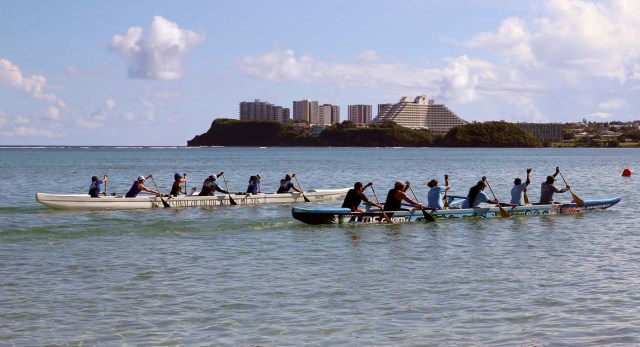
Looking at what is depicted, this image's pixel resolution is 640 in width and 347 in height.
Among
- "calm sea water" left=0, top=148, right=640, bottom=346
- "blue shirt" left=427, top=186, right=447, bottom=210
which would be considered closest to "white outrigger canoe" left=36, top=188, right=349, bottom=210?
"calm sea water" left=0, top=148, right=640, bottom=346

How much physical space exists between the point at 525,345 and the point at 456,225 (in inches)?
625

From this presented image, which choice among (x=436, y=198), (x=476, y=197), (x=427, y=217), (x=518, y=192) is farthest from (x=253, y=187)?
(x=518, y=192)

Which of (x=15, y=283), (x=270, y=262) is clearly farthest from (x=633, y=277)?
(x=15, y=283)

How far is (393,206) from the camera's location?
89.8 ft

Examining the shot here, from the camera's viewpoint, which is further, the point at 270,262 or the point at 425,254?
the point at 425,254

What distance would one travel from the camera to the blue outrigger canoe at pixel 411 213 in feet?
86.1

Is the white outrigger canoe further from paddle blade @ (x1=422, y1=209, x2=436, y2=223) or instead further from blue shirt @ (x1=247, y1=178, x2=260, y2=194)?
paddle blade @ (x1=422, y1=209, x2=436, y2=223)

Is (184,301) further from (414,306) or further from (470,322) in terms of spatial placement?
(470,322)

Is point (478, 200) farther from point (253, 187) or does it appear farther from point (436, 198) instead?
point (253, 187)

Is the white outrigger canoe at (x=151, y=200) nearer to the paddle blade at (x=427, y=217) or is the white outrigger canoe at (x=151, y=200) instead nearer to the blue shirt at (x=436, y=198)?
the blue shirt at (x=436, y=198)

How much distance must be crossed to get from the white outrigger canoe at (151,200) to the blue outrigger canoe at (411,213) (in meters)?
7.90

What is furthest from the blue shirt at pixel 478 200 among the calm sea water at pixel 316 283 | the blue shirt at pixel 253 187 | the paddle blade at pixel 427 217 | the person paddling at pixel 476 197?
the blue shirt at pixel 253 187

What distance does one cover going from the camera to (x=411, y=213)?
90.3 ft

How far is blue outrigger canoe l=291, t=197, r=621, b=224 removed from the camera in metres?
26.2
